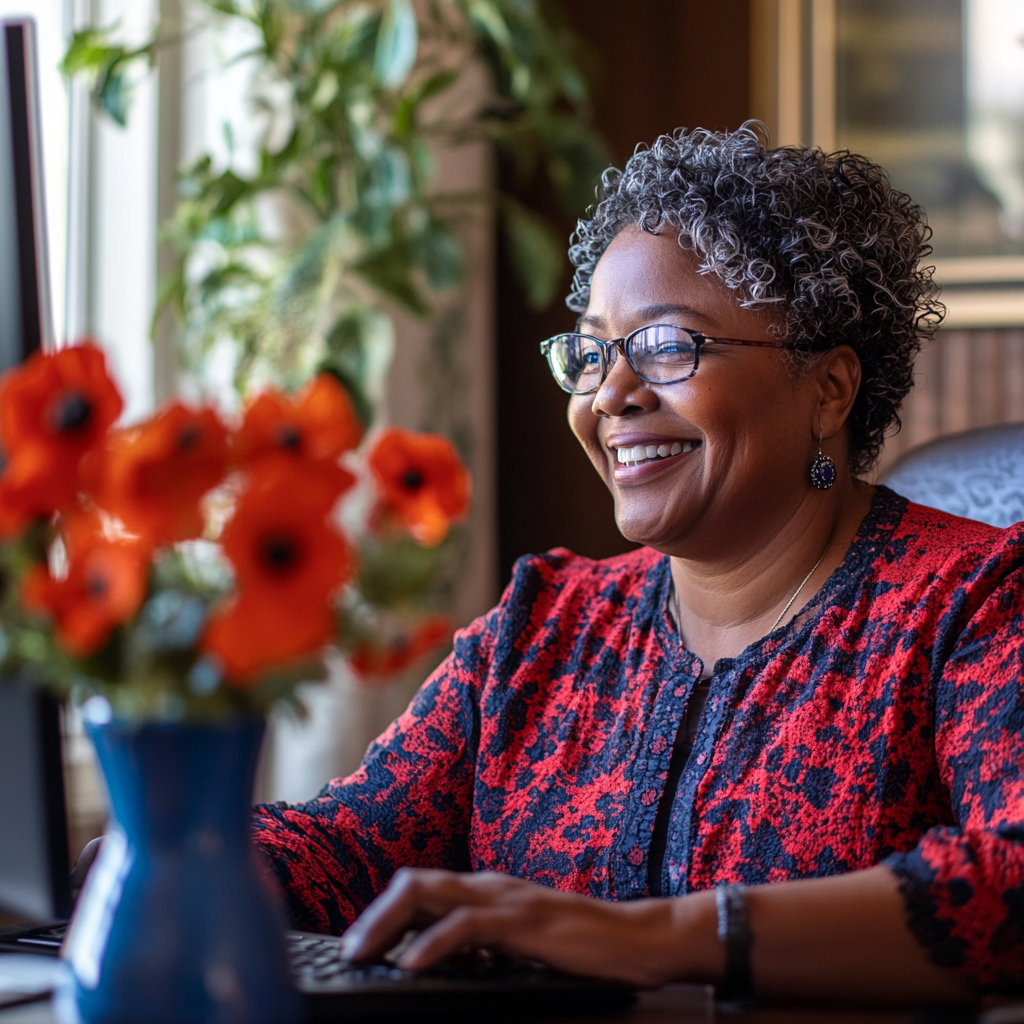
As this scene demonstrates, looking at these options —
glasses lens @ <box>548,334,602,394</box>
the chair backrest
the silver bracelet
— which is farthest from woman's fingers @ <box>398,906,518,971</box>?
the chair backrest

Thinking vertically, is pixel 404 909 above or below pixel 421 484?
below

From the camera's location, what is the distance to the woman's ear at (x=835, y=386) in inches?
58.1

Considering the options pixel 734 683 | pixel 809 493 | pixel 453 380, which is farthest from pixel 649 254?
pixel 453 380

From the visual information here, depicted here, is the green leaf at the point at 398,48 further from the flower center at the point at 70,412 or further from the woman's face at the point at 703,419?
the flower center at the point at 70,412

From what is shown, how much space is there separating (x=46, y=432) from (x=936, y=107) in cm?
279

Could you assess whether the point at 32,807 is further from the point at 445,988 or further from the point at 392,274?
the point at 392,274

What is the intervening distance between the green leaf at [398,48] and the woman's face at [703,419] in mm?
1046

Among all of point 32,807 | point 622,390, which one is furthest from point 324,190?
point 32,807

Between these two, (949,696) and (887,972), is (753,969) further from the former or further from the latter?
(949,696)

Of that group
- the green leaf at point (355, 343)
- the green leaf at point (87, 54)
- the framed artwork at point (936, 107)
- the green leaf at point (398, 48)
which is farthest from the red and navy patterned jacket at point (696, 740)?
the framed artwork at point (936, 107)

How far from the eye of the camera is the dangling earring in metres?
1.44

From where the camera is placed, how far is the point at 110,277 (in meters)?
2.67

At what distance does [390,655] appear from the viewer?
2.10 ft

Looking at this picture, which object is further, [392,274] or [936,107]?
[936,107]
